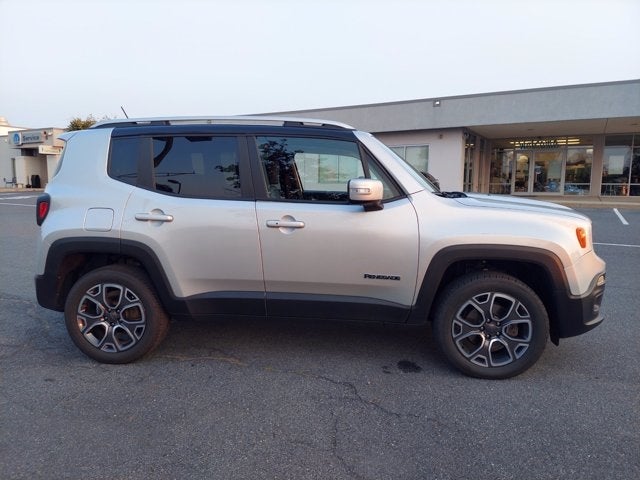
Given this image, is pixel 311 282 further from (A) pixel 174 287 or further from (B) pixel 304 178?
(A) pixel 174 287

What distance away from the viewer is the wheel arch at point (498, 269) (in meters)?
3.22

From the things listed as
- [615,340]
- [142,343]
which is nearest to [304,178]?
[142,343]

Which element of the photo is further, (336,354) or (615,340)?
(615,340)

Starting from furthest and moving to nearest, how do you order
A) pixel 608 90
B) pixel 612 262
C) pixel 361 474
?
pixel 608 90, pixel 612 262, pixel 361 474

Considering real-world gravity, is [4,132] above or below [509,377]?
above

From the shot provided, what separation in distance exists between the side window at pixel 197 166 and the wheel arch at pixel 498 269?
1662mm

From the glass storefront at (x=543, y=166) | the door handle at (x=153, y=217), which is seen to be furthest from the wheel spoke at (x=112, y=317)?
the glass storefront at (x=543, y=166)

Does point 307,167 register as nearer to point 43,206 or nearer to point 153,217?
point 153,217

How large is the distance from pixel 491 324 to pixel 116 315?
117 inches

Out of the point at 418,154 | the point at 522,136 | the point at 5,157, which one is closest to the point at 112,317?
the point at 418,154

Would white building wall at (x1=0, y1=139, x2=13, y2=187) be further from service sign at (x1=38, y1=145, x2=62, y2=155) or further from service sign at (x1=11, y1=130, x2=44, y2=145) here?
service sign at (x1=38, y1=145, x2=62, y2=155)

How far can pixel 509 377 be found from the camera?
11.1ft

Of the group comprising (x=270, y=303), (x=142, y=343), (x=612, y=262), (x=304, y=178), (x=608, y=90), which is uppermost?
(x=608, y=90)

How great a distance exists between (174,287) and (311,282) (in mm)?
1103
